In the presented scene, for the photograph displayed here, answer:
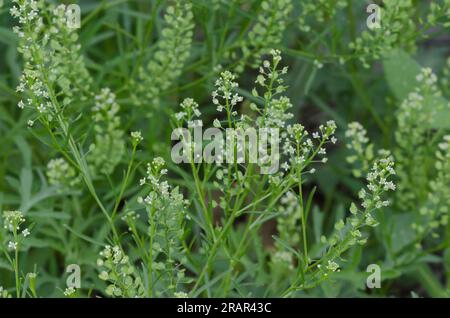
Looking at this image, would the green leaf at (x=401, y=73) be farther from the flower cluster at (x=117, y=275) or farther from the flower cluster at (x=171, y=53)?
the flower cluster at (x=117, y=275)

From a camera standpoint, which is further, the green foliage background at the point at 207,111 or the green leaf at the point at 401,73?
the green leaf at the point at 401,73

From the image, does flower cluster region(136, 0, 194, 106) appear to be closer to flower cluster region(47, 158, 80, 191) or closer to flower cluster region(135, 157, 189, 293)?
flower cluster region(47, 158, 80, 191)

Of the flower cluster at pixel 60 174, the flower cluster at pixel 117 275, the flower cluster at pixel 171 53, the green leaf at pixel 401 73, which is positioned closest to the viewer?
the flower cluster at pixel 117 275

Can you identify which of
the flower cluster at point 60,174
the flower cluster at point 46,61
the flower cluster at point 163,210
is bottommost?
the flower cluster at point 163,210

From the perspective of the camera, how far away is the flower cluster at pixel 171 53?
1.70 m

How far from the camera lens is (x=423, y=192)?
2.05 metres

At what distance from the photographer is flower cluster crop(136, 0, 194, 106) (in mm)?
1699

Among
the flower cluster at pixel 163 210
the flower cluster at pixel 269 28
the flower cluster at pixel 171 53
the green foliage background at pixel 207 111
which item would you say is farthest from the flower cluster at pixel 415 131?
the flower cluster at pixel 163 210

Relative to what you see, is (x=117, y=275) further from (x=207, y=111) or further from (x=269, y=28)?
(x=207, y=111)

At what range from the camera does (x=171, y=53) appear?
175cm

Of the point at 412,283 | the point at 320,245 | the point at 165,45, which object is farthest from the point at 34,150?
the point at 412,283

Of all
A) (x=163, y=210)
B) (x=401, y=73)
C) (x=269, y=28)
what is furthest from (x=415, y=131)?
(x=163, y=210)

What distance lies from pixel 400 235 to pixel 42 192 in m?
0.94
